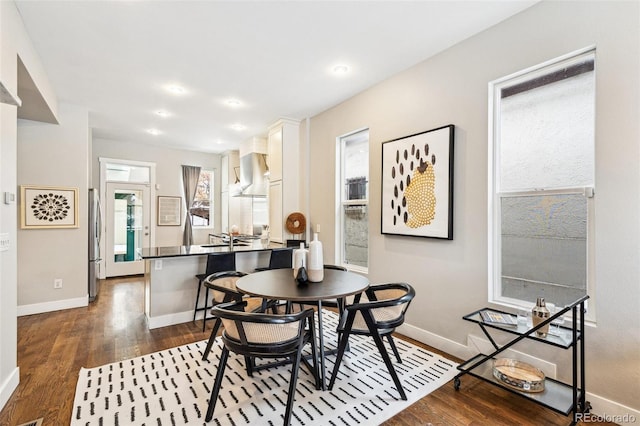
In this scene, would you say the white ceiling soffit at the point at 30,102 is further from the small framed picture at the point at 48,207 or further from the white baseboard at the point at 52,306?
the white baseboard at the point at 52,306

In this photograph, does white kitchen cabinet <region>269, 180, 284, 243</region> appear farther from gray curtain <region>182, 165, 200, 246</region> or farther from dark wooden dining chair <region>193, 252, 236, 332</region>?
gray curtain <region>182, 165, 200, 246</region>

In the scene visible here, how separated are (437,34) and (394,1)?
63 cm

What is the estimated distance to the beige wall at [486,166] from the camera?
1.87 m

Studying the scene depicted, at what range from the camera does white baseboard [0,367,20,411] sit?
2057 mm

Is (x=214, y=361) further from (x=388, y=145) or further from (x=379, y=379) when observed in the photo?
(x=388, y=145)

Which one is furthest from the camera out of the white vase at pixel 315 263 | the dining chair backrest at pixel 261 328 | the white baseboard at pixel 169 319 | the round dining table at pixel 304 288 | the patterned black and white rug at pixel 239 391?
the white baseboard at pixel 169 319

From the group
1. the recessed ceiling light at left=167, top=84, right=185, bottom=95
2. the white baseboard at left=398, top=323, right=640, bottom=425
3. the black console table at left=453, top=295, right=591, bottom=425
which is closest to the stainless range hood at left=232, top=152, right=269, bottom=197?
the recessed ceiling light at left=167, top=84, right=185, bottom=95

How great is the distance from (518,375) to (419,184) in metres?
1.76

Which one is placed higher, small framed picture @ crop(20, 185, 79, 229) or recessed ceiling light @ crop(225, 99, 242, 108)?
recessed ceiling light @ crop(225, 99, 242, 108)

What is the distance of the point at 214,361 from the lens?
2.69 metres

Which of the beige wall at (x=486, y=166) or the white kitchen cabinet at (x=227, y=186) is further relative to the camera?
the white kitchen cabinet at (x=227, y=186)

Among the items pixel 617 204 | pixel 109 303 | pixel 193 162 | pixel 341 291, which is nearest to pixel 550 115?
pixel 617 204

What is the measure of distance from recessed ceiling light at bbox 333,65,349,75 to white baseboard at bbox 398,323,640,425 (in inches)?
111

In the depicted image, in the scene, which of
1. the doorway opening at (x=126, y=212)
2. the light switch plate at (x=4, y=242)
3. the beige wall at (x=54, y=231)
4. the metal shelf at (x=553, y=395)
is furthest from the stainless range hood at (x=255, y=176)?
the metal shelf at (x=553, y=395)
